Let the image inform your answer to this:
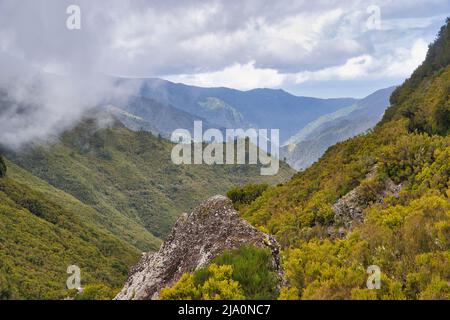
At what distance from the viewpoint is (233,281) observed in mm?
8430

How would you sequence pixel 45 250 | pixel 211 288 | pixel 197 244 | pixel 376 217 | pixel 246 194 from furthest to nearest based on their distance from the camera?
1. pixel 45 250
2. pixel 246 194
3. pixel 376 217
4. pixel 197 244
5. pixel 211 288

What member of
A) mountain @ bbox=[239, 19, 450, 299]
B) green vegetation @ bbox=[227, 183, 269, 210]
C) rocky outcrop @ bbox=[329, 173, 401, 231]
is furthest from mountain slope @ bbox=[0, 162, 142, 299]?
rocky outcrop @ bbox=[329, 173, 401, 231]

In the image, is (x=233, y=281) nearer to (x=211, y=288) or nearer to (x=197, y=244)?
(x=211, y=288)

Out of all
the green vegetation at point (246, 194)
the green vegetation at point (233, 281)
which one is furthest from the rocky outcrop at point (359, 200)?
the green vegetation at point (246, 194)

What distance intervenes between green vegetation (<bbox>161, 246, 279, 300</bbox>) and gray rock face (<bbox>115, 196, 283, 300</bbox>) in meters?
0.73

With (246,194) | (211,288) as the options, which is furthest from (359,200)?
(246,194)

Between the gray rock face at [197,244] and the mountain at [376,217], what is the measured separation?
1.19 meters

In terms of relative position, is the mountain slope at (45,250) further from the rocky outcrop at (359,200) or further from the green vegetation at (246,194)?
the rocky outcrop at (359,200)

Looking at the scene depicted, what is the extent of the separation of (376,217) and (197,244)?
5.60m

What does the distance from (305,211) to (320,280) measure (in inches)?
440

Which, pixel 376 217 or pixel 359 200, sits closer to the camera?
pixel 376 217

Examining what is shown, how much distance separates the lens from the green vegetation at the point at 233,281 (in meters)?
8.23

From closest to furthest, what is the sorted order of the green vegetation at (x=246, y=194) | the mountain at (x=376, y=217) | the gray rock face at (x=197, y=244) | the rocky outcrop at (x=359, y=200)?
1. the mountain at (x=376, y=217)
2. the gray rock face at (x=197, y=244)
3. the rocky outcrop at (x=359, y=200)
4. the green vegetation at (x=246, y=194)

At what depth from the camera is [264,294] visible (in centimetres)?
831
